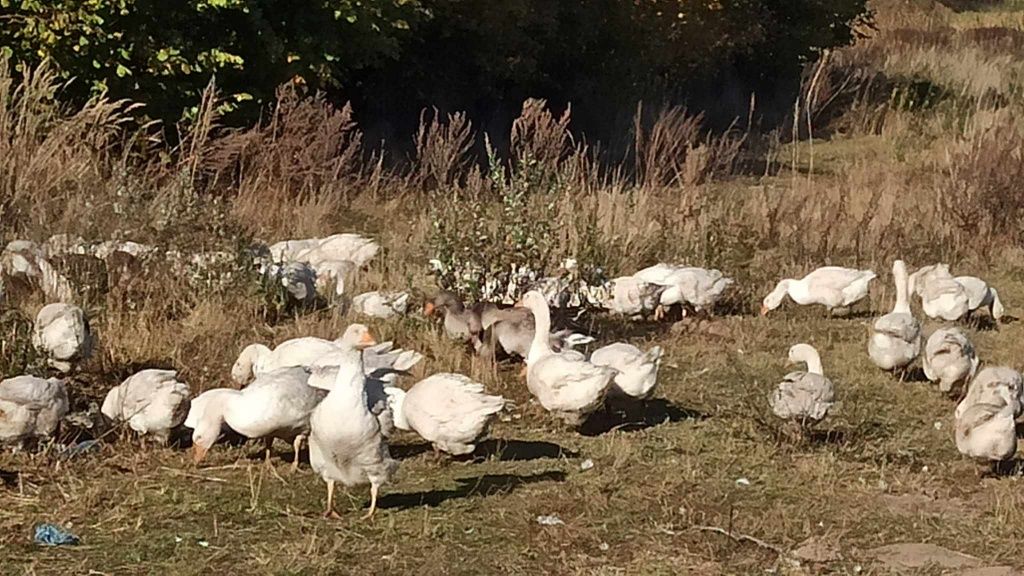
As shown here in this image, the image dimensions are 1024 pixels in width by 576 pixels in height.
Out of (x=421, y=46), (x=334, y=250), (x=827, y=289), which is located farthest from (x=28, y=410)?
(x=421, y=46)

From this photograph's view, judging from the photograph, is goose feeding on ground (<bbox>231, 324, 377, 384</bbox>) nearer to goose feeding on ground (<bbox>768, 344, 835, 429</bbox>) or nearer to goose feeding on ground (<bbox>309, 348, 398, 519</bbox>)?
goose feeding on ground (<bbox>309, 348, 398, 519</bbox>)

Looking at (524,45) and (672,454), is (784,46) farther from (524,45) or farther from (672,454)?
(672,454)

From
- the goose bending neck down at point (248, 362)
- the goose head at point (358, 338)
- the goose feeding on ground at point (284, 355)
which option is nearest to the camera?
the goose head at point (358, 338)

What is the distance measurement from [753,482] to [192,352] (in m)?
3.53

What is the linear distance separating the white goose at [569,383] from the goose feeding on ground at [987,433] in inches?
67.6

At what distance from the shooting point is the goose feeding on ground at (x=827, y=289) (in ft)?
35.0

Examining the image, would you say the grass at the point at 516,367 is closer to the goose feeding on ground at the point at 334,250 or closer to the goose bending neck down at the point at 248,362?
the goose feeding on ground at the point at 334,250

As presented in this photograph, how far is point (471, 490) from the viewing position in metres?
6.64

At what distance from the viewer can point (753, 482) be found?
6914 mm

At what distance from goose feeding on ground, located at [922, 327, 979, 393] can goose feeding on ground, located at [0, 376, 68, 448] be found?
16.2 ft

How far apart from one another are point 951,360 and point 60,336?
5.01 m

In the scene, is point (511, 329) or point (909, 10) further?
point (909, 10)

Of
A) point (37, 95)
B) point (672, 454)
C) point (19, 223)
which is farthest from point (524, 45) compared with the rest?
point (672, 454)

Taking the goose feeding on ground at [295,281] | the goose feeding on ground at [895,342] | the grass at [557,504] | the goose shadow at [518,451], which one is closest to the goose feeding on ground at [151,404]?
the grass at [557,504]
